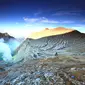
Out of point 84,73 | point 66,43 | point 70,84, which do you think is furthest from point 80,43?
point 70,84

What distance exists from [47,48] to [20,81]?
104 feet

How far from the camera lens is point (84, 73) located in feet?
49.5

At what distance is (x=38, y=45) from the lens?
4853cm

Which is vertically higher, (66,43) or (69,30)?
(69,30)

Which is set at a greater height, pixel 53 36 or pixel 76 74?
pixel 53 36

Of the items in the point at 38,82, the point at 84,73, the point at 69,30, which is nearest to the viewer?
the point at 38,82

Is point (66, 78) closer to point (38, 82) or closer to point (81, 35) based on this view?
point (38, 82)

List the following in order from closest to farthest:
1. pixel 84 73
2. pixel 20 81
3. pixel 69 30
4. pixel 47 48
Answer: pixel 20 81, pixel 84 73, pixel 47 48, pixel 69 30

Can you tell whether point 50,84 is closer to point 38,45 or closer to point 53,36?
point 38,45

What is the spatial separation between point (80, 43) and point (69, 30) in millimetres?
12989

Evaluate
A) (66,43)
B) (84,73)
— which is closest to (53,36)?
(66,43)

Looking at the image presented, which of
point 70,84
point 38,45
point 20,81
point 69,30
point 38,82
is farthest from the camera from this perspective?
point 69,30

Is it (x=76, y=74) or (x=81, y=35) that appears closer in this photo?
(x=76, y=74)

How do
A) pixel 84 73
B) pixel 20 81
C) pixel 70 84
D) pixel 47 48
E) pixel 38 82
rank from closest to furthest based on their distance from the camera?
pixel 70 84 < pixel 38 82 < pixel 20 81 < pixel 84 73 < pixel 47 48
